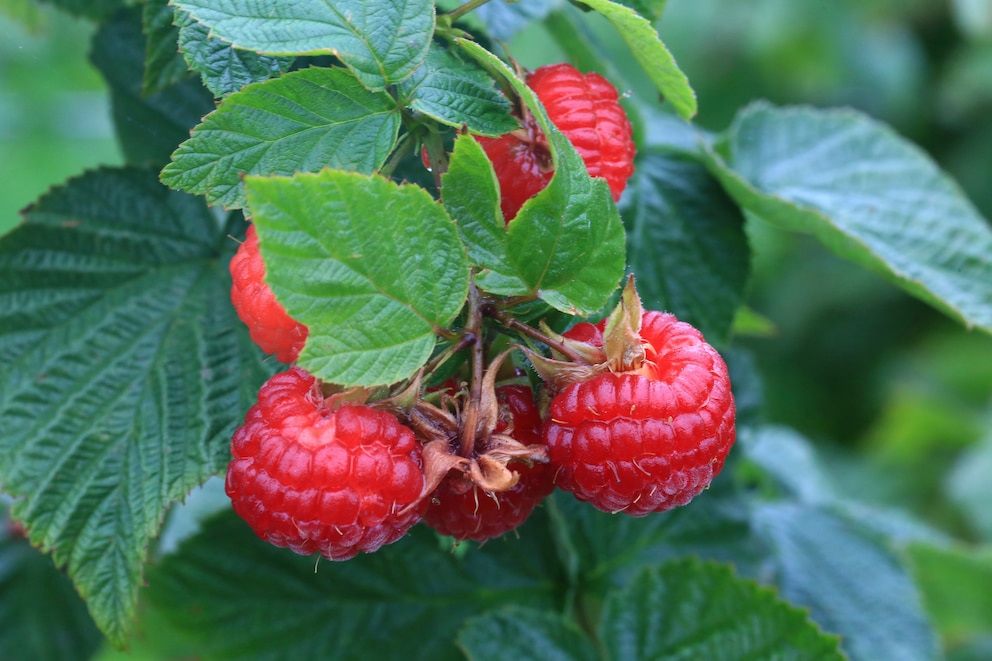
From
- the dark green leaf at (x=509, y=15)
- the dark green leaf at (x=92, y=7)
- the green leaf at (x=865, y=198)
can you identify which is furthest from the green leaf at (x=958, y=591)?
the dark green leaf at (x=92, y=7)

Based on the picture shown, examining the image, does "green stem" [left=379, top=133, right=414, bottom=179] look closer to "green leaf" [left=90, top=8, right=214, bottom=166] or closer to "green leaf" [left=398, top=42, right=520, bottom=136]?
"green leaf" [left=398, top=42, right=520, bottom=136]

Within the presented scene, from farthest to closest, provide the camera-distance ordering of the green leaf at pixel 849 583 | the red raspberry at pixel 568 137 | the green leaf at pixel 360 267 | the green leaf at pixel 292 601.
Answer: the green leaf at pixel 849 583, the green leaf at pixel 292 601, the red raspberry at pixel 568 137, the green leaf at pixel 360 267

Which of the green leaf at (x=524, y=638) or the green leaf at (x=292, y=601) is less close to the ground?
the green leaf at (x=524, y=638)

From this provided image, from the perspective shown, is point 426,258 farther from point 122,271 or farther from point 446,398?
point 122,271

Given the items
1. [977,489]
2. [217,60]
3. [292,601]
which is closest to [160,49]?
[217,60]

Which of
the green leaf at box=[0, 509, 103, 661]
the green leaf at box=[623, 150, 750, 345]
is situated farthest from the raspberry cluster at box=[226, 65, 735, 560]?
the green leaf at box=[0, 509, 103, 661]

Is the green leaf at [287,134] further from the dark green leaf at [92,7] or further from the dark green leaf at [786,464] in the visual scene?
the dark green leaf at [786,464]
